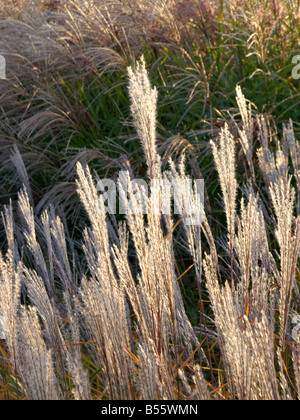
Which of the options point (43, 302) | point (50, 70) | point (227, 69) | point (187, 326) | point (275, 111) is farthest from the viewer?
point (50, 70)

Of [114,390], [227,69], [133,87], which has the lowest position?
[114,390]

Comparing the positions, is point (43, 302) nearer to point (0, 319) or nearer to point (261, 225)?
point (0, 319)

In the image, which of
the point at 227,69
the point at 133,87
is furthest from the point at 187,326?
the point at 227,69

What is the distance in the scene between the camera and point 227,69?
3.23 metres

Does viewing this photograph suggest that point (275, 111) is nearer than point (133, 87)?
No

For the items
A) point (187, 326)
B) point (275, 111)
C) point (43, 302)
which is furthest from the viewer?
point (275, 111)

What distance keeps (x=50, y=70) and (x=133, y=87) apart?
2.18 meters

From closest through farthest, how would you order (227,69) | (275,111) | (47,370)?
1. (47,370)
2. (275,111)
3. (227,69)

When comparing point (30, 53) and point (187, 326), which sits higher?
point (30, 53)

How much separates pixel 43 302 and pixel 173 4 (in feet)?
8.40

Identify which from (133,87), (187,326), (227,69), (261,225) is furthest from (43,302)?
(227,69)

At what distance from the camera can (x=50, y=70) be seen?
11.5 ft

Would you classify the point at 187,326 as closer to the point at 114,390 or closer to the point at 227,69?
the point at 114,390

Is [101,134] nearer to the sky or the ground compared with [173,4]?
nearer to the ground
